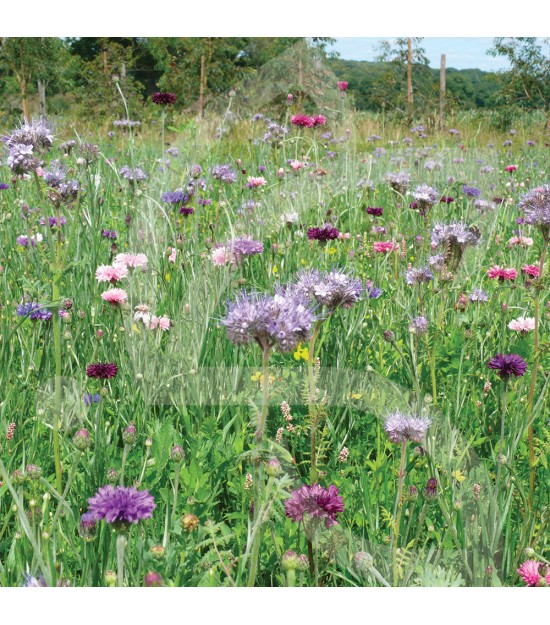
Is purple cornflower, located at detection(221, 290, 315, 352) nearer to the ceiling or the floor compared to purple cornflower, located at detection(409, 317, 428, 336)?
nearer to the ceiling

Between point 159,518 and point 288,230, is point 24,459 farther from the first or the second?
point 288,230

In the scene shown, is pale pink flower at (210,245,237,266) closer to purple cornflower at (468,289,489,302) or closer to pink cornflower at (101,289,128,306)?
pink cornflower at (101,289,128,306)

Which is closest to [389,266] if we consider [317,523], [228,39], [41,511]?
[228,39]

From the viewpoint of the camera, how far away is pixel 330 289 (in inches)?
35.9

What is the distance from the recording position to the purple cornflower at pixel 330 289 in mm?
904

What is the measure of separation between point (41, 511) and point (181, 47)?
1.07 m

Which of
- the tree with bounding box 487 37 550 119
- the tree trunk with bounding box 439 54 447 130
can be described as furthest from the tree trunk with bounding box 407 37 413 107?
the tree with bounding box 487 37 550 119

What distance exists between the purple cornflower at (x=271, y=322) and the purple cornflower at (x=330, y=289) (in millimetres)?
157

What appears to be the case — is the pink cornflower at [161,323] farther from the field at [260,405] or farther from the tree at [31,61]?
the tree at [31,61]

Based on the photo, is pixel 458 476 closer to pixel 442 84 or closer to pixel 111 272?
pixel 111 272

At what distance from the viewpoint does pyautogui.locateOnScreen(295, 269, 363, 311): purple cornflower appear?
904 millimetres

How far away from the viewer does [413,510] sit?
3.01 ft

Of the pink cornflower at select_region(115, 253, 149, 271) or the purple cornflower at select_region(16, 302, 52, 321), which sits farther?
the pink cornflower at select_region(115, 253, 149, 271)

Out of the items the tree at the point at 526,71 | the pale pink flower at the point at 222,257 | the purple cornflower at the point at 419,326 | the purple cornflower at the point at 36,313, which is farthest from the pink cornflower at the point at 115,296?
the tree at the point at 526,71
